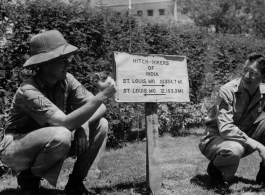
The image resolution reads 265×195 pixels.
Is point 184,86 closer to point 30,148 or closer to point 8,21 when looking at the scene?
point 30,148

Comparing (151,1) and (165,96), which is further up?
(165,96)

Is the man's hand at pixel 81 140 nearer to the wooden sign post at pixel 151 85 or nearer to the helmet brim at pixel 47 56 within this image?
the wooden sign post at pixel 151 85

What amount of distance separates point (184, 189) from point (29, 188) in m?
1.70

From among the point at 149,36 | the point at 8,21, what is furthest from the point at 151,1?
the point at 8,21

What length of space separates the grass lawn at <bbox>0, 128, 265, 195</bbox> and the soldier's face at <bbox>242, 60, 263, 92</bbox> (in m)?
1.17

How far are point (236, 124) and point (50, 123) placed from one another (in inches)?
89.7

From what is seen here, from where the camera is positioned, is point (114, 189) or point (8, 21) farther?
point (8, 21)

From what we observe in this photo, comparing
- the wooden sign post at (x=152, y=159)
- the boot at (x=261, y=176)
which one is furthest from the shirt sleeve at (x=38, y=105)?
the boot at (x=261, y=176)

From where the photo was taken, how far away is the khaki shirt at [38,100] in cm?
335

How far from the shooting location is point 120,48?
7.17 meters

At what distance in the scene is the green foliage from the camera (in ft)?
17.3

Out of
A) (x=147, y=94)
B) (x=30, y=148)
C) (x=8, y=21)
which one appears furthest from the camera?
(x=8, y=21)

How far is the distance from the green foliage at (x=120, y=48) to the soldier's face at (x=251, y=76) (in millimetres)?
2696

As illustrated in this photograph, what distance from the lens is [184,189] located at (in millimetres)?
4277
